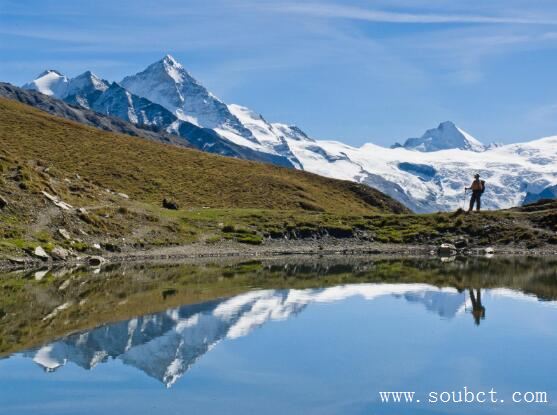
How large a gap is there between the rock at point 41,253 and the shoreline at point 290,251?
1680mm

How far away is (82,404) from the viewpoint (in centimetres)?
1934

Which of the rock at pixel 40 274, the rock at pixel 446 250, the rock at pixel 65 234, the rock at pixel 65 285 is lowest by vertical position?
the rock at pixel 40 274

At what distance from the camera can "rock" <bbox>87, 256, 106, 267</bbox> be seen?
60.9m

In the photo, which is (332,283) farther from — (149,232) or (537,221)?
(537,221)

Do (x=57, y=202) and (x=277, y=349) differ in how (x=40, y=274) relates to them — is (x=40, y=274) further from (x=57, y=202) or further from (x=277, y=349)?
(x=277, y=349)

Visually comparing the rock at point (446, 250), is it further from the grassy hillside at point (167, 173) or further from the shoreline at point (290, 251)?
the grassy hillside at point (167, 173)

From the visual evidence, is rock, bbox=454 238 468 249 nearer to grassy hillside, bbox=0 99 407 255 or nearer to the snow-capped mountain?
grassy hillside, bbox=0 99 407 255

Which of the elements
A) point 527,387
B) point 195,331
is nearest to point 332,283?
point 195,331

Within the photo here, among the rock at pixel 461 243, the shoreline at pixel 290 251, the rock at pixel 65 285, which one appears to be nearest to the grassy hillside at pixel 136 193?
the shoreline at pixel 290 251

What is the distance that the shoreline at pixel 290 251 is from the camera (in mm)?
67394

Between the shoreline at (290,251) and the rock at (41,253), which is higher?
the shoreline at (290,251)

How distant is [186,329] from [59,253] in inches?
1353

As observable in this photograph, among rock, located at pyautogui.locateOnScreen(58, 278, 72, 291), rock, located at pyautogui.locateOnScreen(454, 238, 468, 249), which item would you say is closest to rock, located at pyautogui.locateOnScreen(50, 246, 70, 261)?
rock, located at pyautogui.locateOnScreen(58, 278, 72, 291)

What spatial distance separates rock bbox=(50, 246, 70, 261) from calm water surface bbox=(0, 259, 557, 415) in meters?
15.6
